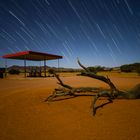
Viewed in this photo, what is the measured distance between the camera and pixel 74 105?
17.1 feet

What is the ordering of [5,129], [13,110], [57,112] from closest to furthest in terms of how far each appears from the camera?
[5,129], [57,112], [13,110]

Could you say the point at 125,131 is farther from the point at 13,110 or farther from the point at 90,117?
the point at 13,110

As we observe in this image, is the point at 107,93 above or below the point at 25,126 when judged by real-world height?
above

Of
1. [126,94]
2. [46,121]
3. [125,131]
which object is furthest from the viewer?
[126,94]

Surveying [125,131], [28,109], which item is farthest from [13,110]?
[125,131]

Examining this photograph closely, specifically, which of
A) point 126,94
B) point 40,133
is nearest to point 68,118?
point 40,133

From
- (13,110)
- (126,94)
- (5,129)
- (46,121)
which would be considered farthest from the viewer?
(126,94)

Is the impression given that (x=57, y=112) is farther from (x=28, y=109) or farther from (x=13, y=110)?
(x=13, y=110)

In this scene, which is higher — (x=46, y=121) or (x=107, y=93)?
(x=107, y=93)

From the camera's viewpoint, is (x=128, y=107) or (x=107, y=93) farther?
(x=107, y=93)

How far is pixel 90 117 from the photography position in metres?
4.08

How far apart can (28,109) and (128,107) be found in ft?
10.9

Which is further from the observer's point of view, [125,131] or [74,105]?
[74,105]

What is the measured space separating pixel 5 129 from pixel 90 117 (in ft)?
7.22
